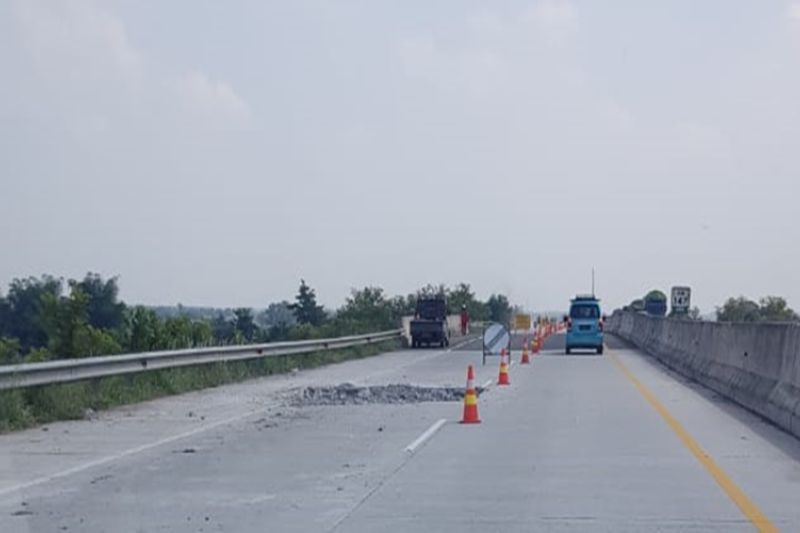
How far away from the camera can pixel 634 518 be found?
12.8 metres

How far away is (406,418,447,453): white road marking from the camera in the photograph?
62.1ft

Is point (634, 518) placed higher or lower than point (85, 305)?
lower

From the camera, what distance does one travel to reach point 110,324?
51.7m

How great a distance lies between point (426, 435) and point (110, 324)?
3282cm

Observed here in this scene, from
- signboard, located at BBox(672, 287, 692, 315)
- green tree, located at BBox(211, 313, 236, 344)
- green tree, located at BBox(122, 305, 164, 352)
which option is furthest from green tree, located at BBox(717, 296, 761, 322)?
green tree, located at BBox(122, 305, 164, 352)

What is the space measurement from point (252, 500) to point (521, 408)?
1269cm

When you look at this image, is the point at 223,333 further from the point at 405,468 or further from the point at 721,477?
the point at 721,477

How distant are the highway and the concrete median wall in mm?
666

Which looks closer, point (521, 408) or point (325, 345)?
point (521, 408)

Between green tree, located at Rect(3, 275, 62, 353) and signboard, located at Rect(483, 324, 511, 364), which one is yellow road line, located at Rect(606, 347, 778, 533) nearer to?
signboard, located at Rect(483, 324, 511, 364)

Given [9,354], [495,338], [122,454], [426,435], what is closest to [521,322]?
[495,338]

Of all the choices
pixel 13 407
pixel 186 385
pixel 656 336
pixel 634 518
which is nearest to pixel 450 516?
pixel 634 518

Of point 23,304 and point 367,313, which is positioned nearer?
point 23,304

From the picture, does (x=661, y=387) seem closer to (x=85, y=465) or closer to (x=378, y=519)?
(x=85, y=465)
